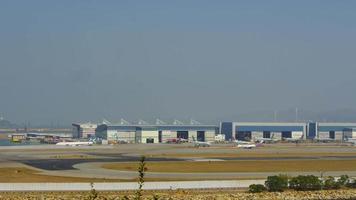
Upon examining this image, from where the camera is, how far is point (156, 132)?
18362cm

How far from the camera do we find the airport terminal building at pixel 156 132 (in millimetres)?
183000

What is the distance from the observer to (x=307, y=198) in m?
37.1

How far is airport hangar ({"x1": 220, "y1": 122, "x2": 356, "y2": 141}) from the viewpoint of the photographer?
191750 mm

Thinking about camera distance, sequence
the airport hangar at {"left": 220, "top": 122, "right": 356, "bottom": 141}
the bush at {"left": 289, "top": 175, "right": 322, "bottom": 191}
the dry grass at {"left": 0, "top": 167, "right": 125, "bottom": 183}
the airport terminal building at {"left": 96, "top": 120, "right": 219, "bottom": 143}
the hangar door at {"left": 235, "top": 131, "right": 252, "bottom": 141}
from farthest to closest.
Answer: the airport hangar at {"left": 220, "top": 122, "right": 356, "bottom": 141} → the hangar door at {"left": 235, "top": 131, "right": 252, "bottom": 141} → the airport terminal building at {"left": 96, "top": 120, "right": 219, "bottom": 143} → the dry grass at {"left": 0, "top": 167, "right": 125, "bottom": 183} → the bush at {"left": 289, "top": 175, "right": 322, "bottom": 191}

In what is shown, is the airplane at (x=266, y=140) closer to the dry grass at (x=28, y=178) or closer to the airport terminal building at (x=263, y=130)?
the airport terminal building at (x=263, y=130)

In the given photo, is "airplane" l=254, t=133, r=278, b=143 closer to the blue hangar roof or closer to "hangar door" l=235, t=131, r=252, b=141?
the blue hangar roof

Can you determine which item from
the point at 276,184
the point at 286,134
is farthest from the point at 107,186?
the point at 286,134

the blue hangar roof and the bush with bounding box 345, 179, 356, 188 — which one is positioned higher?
the blue hangar roof

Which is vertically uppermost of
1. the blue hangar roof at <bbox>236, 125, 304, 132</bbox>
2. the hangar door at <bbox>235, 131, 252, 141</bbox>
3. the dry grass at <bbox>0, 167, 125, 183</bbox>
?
the blue hangar roof at <bbox>236, 125, 304, 132</bbox>

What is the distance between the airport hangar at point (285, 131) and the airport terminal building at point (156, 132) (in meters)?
6.09

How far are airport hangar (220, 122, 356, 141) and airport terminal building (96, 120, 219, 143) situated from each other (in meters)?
6.09

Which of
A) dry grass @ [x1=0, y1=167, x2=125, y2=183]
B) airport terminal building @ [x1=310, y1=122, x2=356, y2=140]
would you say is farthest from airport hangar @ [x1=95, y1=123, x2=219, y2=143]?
dry grass @ [x1=0, y1=167, x2=125, y2=183]

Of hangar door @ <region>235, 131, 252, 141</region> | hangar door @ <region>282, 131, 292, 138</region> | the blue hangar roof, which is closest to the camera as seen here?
hangar door @ <region>235, 131, 252, 141</region>

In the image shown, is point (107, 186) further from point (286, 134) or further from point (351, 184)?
point (286, 134)
